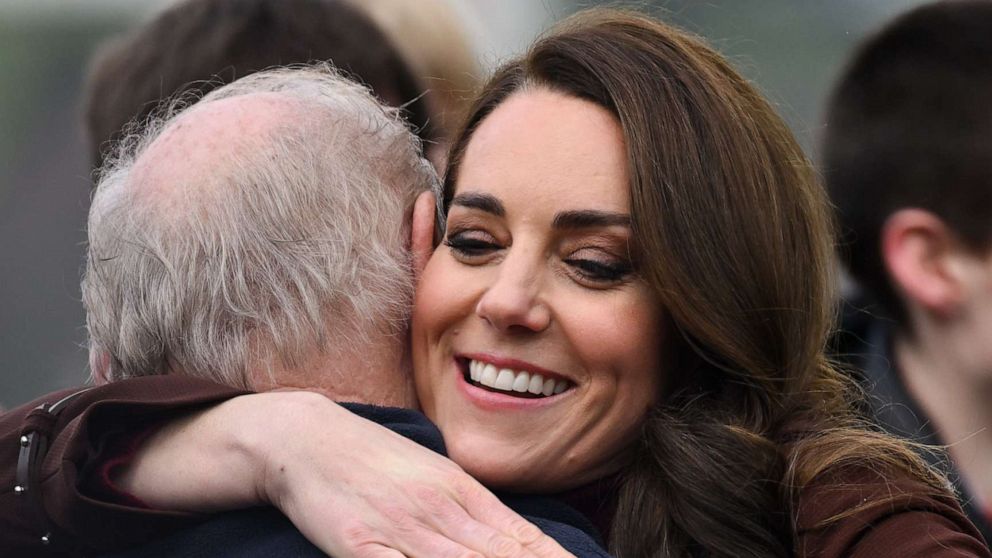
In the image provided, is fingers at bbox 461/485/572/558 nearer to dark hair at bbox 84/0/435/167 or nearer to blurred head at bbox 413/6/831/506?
blurred head at bbox 413/6/831/506

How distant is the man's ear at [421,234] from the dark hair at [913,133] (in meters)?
1.65

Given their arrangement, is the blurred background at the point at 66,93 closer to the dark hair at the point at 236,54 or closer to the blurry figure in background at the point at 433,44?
the blurry figure in background at the point at 433,44

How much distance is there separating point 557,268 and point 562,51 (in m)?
0.46

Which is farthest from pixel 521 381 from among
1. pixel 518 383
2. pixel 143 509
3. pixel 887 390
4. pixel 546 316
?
pixel 887 390

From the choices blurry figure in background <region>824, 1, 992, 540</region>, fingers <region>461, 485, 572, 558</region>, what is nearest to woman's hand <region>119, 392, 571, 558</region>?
fingers <region>461, 485, 572, 558</region>

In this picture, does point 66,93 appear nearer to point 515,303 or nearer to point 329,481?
point 515,303

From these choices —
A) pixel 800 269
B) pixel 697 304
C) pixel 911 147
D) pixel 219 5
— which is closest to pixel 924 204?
pixel 911 147

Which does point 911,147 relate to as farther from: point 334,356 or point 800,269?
point 334,356

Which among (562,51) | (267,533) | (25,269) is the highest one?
(562,51)

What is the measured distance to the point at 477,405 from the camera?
2.79m

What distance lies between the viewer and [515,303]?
8.87 ft

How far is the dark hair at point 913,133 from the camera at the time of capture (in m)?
4.06

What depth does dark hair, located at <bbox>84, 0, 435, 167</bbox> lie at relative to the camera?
3.93 metres

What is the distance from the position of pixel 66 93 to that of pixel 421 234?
4273mm
